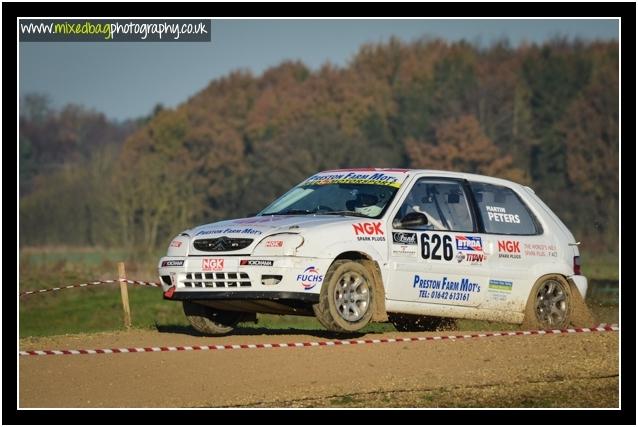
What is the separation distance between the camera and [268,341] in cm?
1330

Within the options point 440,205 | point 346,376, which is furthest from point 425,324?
point 346,376

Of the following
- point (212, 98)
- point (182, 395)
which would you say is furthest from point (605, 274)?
point (212, 98)

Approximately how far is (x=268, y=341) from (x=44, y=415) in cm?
381

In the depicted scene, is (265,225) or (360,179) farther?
(360,179)

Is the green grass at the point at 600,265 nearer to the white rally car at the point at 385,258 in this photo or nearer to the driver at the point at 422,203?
the white rally car at the point at 385,258

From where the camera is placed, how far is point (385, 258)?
13.2 meters

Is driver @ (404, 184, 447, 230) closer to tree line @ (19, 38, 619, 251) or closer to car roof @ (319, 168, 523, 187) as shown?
car roof @ (319, 168, 523, 187)

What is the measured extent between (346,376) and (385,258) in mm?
1836

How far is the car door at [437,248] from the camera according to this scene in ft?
43.7

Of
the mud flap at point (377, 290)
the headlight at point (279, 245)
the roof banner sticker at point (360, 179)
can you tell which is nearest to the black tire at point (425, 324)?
the mud flap at point (377, 290)

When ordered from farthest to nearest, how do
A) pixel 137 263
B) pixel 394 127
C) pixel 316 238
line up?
pixel 394 127 < pixel 137 263 < pixel 316 238

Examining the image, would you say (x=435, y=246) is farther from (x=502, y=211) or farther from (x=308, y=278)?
(x=308, y=278)

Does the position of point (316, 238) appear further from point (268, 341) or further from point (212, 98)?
point (212, 98)

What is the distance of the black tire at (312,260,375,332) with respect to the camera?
12.6 meters
